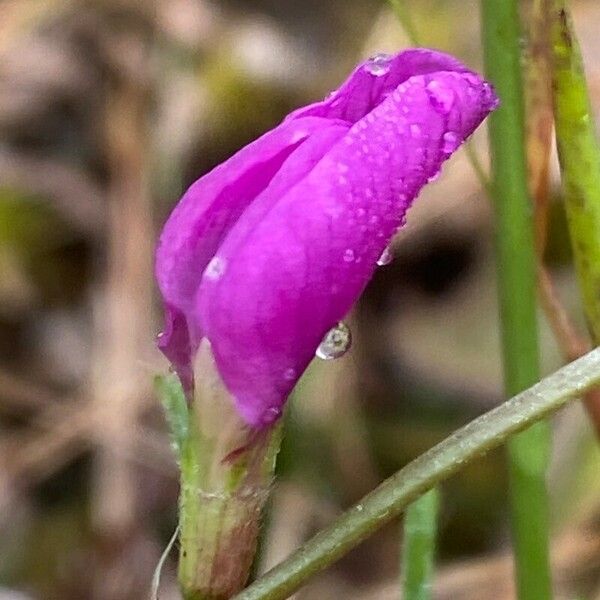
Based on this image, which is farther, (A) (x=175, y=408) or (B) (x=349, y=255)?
(A) (x=175, y=408)

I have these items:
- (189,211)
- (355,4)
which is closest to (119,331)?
(355,4)

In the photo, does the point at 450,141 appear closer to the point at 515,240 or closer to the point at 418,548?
the point at 515,240

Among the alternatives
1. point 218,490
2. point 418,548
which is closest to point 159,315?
point 418,548

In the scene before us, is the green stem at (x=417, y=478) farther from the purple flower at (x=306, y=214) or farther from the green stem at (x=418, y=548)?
the green stem at (x=418, y=548)

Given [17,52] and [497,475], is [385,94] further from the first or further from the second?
[17,52]

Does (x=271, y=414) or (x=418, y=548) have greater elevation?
(x=271, y=414)

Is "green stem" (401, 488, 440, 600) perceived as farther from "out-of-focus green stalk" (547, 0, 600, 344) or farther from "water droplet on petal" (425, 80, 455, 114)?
"water droplet on petal" (425, 80, 455, 114)

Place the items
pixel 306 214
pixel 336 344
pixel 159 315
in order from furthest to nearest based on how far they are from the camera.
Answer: pixel 159 315 < pixel 336 344 < pixel 306 214
